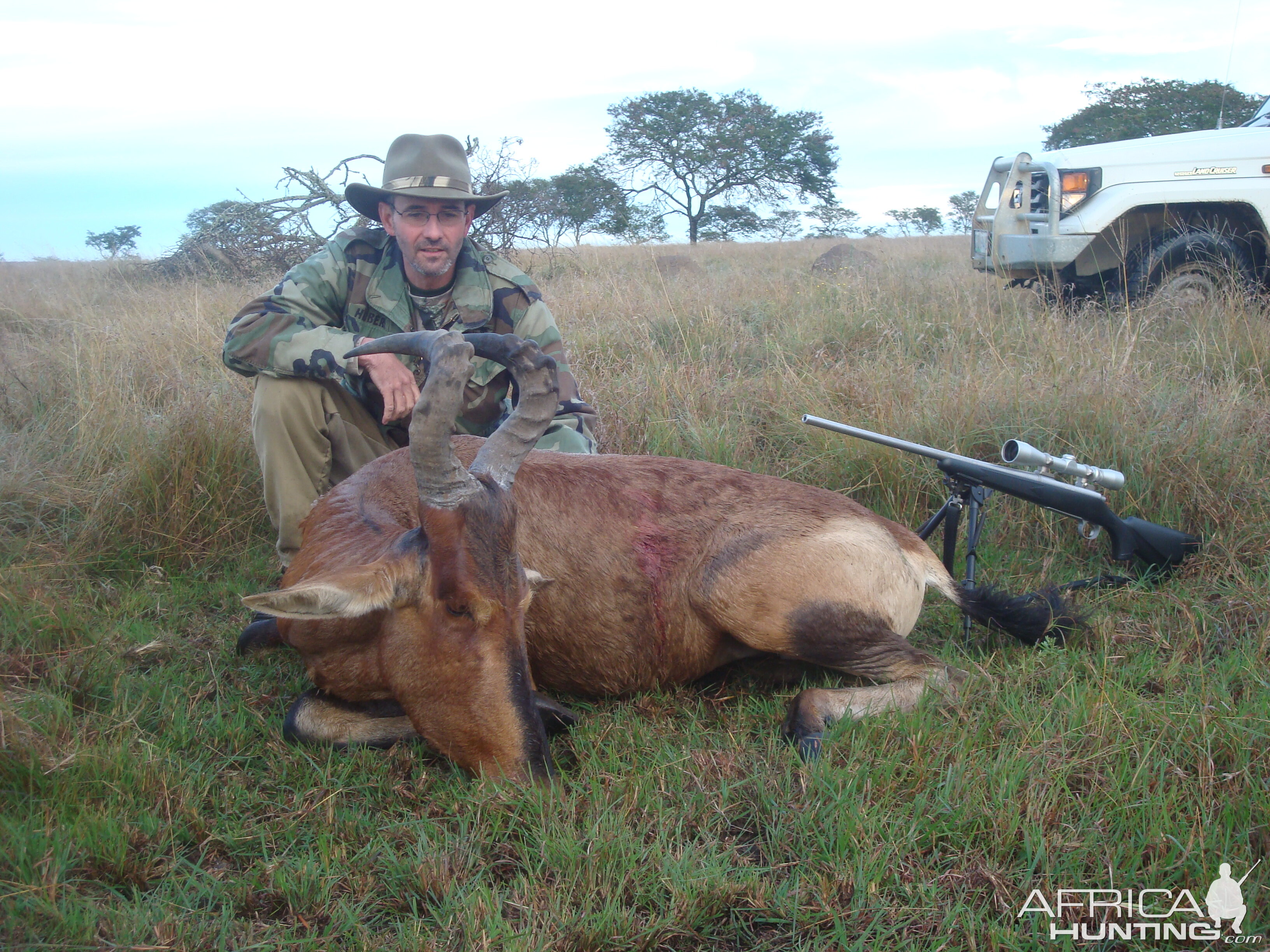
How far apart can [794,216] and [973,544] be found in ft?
84.1

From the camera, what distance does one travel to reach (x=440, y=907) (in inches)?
96.1

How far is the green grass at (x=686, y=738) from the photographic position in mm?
2438

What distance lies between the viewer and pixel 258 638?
157 inches

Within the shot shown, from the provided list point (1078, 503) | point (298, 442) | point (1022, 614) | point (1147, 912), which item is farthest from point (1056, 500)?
point (298, 442)

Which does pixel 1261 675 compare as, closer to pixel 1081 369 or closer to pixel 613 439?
pixel 1081 369

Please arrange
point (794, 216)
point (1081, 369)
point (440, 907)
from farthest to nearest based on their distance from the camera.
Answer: point (794, 216)
point (1081, 369)
point (440, 907)

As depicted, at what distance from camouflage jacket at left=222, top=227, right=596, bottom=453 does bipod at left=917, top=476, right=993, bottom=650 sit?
184 centimetres

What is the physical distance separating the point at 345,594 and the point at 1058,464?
128 inches

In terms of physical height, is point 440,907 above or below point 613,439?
below

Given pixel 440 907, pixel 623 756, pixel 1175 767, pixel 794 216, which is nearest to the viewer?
pixel 440 907

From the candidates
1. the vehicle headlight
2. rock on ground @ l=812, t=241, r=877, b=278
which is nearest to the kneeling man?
the vehicle headlight

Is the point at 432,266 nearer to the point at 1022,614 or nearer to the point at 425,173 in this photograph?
the point at 425,173

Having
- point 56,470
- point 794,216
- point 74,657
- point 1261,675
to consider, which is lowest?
point 1261,675

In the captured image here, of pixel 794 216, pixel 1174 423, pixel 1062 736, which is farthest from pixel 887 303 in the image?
pixel 794 216
